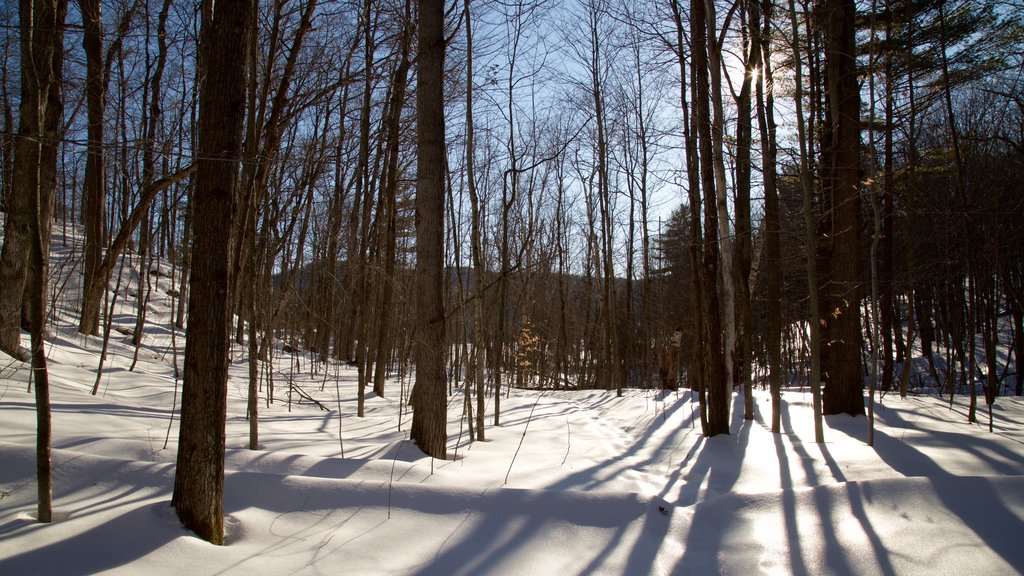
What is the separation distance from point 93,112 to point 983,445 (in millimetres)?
13139

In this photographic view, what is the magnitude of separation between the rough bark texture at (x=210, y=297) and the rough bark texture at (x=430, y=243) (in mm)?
2326

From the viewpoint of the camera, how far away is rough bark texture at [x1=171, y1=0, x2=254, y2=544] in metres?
2.49

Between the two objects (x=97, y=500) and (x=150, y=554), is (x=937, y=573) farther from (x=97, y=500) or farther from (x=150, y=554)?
(x=97, y=500)

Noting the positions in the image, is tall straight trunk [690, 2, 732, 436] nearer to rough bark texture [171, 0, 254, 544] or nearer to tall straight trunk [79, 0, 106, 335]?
rough bark texture [171, 0, 254, 544]

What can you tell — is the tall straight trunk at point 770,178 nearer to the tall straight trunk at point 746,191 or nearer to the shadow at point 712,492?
the tall straight trunk at point 746,191

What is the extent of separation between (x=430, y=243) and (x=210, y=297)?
253cm

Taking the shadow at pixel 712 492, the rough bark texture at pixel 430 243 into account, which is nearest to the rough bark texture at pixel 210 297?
the shadow at pixel 712 492

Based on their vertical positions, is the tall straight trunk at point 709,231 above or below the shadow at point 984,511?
above

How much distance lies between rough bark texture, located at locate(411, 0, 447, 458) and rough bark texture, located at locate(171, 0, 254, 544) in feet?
7.63

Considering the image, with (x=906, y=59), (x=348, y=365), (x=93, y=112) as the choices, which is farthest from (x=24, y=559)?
(x=348, y=365)

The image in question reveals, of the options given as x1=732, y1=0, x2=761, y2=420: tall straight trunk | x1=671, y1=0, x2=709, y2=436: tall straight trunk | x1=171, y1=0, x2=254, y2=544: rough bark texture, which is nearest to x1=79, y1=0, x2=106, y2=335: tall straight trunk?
x1=171, y1=0, x2=254, y2=544: rough bark texture

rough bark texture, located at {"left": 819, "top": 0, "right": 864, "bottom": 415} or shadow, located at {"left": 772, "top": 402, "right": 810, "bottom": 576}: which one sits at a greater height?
rough bark texture, located at {"left": 819, "top": 0, "right": 864, "bottom": 415}

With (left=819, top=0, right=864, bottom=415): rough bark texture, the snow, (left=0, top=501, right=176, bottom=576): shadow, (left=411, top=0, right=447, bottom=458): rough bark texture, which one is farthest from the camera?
(left=819, top=0, right=864, bottom=415): rough bark texture

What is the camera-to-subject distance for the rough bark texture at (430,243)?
15.8ft
